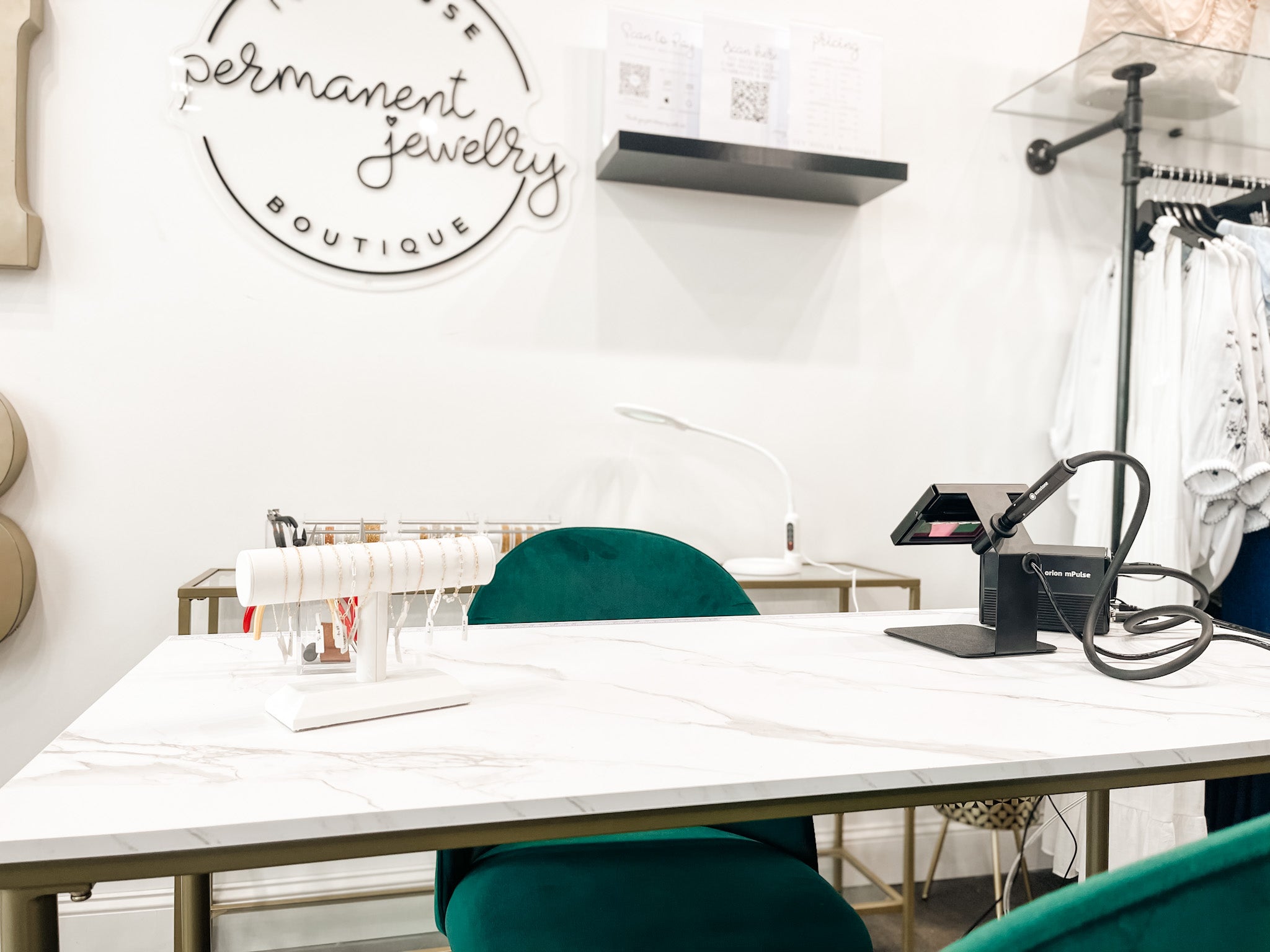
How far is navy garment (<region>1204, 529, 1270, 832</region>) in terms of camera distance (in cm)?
188

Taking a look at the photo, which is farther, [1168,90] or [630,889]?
[1168,90]

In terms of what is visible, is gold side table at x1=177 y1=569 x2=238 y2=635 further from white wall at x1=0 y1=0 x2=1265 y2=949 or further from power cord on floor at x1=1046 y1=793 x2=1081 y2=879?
power cord on floor at x1=1046 y1=793 x2=1081 y2=879

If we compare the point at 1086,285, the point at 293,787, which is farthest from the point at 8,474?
the point at 1086,285

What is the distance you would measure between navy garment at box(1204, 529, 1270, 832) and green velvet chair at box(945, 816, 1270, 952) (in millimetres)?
1932

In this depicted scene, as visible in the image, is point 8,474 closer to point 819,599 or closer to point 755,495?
point 755,495

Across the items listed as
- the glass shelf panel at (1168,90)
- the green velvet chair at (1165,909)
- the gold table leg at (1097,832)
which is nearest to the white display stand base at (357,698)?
the green velvet chair at (1165,909)

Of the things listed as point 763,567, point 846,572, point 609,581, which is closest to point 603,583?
point 609,581

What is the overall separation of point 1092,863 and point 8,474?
6.70 feet

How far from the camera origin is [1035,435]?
95.4 inches

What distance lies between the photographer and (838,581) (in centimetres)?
194

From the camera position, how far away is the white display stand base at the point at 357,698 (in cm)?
75

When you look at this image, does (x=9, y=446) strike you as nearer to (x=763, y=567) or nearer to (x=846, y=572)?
(x=763, y=567)

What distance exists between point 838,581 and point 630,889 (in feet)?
3.61

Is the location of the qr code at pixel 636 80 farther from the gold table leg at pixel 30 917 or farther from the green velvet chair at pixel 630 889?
the gold table leg at pixel 30 917
